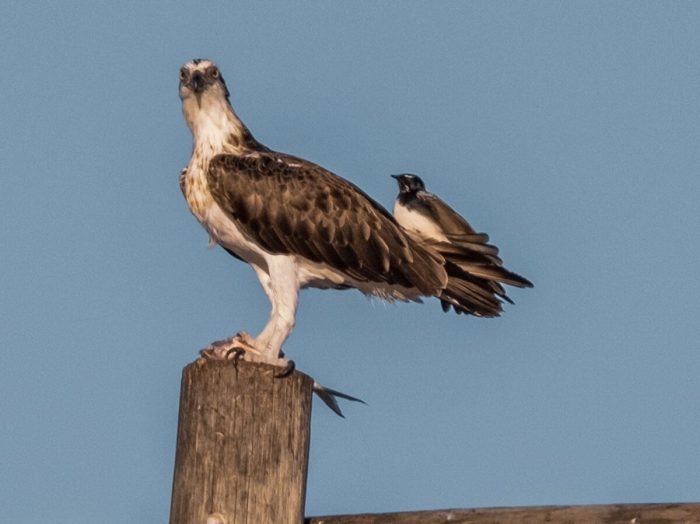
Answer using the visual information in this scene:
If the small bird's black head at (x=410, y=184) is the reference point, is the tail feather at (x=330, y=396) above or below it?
below

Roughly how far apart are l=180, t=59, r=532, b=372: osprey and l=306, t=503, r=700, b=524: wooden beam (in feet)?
12.4

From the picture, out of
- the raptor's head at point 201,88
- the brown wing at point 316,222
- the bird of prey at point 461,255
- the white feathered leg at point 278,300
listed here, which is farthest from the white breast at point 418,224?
the raptor's head at point 201,88

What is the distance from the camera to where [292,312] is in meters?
9.36

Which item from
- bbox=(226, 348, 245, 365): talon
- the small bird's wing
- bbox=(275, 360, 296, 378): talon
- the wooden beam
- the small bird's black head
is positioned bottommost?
the wooden beam

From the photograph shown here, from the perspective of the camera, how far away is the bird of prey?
10133 mm

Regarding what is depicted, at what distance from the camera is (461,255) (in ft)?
33.8

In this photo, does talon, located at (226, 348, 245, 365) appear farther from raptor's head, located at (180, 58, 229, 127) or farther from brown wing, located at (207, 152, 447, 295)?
raptor's head, located at (180, 58, 229, 127)

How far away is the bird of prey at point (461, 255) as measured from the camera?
10.1m

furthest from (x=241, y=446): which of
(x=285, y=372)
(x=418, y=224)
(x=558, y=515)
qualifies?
(x=418, y=224)

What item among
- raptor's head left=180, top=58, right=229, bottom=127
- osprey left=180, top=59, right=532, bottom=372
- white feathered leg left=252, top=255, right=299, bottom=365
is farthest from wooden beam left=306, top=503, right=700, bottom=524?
raptor's head left=180, top=58, right=229, bottom=127

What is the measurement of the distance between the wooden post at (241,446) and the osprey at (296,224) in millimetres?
3097

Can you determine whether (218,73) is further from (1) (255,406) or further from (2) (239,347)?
(1) (255,406)

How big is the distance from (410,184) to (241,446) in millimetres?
5080

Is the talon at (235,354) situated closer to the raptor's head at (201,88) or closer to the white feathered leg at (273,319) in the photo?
the white feathered leg at (273,319)
